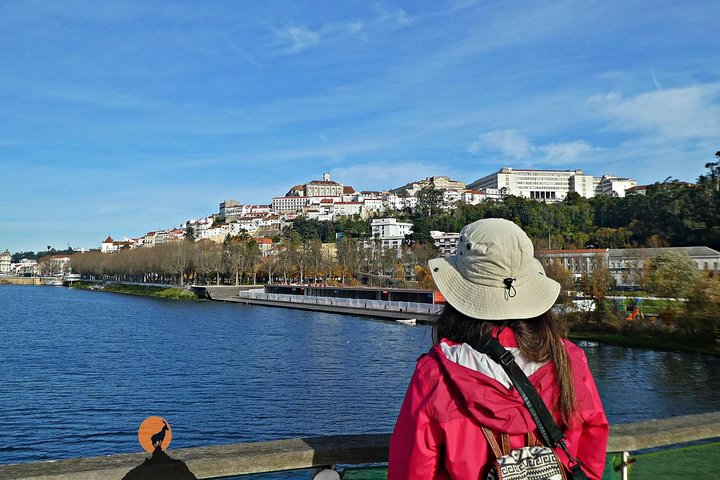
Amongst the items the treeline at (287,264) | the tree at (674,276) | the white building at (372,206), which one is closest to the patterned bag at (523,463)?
the tree at (674,276)

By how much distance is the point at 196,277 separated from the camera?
105 m

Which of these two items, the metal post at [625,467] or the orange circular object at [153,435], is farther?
the metal post at [625,467]

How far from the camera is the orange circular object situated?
8.39 feet

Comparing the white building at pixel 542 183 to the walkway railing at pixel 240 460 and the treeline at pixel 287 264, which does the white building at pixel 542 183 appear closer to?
the treeline at pixel 287 264

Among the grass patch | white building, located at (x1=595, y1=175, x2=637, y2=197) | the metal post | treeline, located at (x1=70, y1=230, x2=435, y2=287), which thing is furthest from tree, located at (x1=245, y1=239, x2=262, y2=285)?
white building, located at (x1=595, y1=175, x2=637, y2=197)

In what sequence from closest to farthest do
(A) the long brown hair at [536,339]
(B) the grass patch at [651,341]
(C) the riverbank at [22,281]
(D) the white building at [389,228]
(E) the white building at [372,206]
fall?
(A) the long brown hair at [536,339], (B) the grass patch at [651,341], (D) the white building at [389,228], (E) the white building at [372,206], (C) the riverbank at [22,281]

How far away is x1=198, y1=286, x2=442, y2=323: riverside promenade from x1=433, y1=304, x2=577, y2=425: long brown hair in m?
35.1

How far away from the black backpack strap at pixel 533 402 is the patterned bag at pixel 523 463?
45 mm

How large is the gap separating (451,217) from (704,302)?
96.8 metres

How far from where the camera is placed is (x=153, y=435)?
2.60 meters

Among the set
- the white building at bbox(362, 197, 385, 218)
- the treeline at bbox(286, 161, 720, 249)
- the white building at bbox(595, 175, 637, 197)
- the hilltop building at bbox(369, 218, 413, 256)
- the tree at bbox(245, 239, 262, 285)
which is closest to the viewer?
the treeline at bbox(286, 161, 720, 249)

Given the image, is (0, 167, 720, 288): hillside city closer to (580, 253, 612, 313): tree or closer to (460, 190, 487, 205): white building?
(460, 190, 487, 205): white building

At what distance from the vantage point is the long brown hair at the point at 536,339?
1.91m

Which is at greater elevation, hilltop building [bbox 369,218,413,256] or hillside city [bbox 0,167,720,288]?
hillside city [bbox 0,167,720,288]
